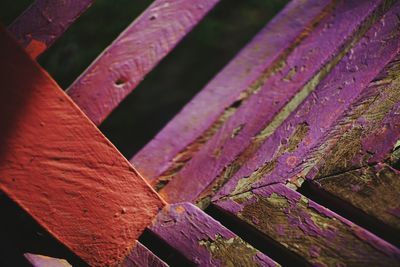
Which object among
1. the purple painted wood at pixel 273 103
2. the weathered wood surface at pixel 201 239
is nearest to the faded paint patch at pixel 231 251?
the weathered wood surface at pixel 201 239

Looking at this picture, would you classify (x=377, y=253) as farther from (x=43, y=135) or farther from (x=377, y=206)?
(x=43, y=135)

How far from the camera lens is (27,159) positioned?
37.2 inches

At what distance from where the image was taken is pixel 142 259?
99 centimetres

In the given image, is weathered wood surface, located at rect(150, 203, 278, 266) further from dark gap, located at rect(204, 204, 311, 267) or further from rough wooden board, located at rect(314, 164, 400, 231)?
rough wooden board, located at rect(314, 164, 400, 231)

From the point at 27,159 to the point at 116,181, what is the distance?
21cm

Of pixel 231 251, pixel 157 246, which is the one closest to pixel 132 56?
pixel 157 246

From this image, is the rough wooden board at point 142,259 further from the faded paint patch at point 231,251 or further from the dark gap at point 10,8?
the dark gap at point 10,8

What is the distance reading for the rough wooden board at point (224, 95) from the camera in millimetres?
1513

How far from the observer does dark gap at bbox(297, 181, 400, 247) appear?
31.6 inches

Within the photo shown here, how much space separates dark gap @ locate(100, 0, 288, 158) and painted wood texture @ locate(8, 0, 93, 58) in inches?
65.1

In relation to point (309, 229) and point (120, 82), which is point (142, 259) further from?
point (120, 82)

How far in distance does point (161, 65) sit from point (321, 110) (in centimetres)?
221

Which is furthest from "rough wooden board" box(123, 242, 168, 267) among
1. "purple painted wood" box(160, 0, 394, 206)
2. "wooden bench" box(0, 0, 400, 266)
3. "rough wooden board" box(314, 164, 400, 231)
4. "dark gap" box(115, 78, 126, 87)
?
"dark gap" box(115, 78, 126, 87)

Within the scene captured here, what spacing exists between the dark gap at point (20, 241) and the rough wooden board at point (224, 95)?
1.41 ft
